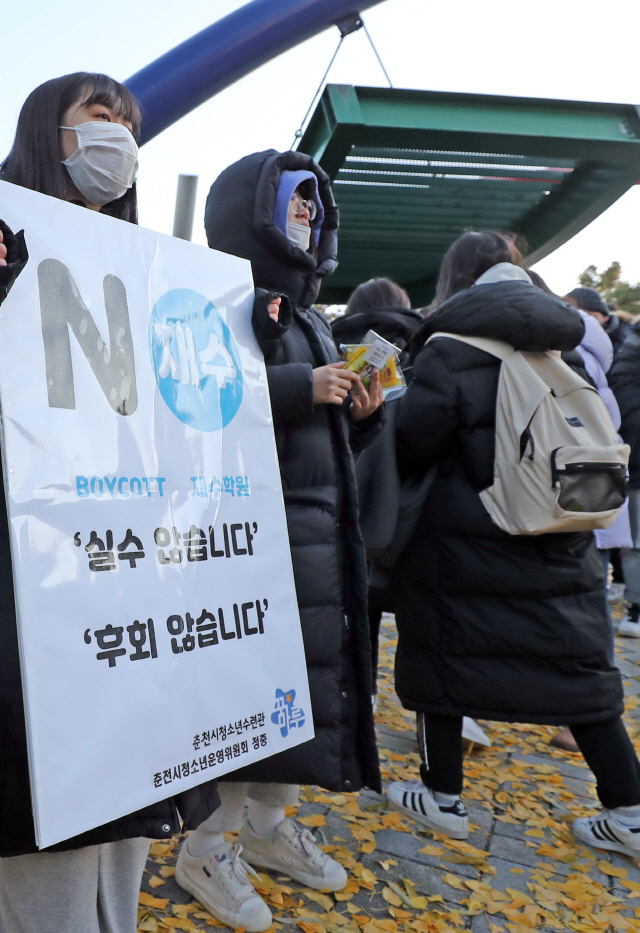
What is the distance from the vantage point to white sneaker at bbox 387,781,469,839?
2908 millimetres

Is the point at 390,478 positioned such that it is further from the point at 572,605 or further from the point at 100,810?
the point at 100,810

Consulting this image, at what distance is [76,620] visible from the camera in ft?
4.39

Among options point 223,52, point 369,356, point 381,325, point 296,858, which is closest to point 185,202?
point 381,325

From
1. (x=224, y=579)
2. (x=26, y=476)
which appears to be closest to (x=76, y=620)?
(x=26, y=476)

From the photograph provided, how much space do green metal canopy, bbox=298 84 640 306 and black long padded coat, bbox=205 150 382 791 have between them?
316 cm

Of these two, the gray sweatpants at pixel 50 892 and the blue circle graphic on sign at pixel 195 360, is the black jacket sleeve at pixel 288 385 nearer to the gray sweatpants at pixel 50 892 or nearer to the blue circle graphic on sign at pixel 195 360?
the blue circle graphic on sign at pixel 195 360

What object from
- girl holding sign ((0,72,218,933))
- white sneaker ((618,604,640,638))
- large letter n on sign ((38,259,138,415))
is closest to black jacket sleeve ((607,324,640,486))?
white sneaker ((618,604,640,638))

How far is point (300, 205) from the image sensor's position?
242cm

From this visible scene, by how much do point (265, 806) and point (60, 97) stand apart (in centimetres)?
220

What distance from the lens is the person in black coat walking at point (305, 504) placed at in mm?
2098

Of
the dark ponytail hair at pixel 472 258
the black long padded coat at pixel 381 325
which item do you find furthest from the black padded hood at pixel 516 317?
the black long padded coat at pixel 381 325

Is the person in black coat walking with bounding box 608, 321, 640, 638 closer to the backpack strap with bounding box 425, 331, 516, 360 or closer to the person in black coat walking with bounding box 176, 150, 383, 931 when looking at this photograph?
the backpack strap with bounding box 425, 331, 516, 360

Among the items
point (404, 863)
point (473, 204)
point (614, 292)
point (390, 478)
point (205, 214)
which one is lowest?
point (404, 863)

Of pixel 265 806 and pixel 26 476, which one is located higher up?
pixel 26 476
